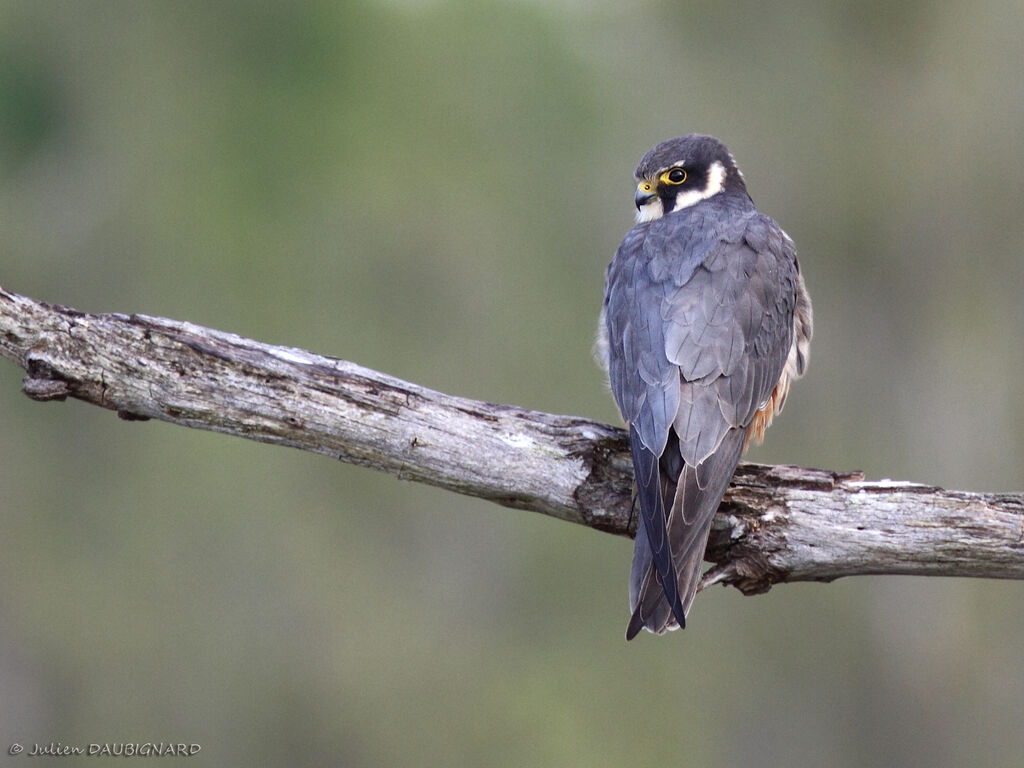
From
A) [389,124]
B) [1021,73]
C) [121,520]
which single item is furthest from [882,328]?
[121,520]

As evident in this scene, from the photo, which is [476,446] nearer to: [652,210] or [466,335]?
[652,210]

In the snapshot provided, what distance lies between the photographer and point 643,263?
402 cm

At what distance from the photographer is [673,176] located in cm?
460

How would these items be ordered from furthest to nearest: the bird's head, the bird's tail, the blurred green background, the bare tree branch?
the blurred green background → the bird's head → the bird's tail → the bare tree branch

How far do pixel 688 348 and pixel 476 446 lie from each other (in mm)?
805

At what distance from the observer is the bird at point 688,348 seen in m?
3.27

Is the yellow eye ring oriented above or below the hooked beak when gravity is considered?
above

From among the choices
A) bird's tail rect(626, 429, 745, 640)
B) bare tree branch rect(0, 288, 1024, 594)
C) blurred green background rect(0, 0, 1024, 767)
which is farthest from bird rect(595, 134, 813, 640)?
blurred green background rect(0, 0, 1024, 767)

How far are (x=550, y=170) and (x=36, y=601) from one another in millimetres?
4452

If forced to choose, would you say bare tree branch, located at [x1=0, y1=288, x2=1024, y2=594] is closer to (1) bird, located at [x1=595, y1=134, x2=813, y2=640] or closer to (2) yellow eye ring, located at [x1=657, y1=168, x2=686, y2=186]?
(1) bird, located at [x1=595, y1=134, x2=813, y2=640]

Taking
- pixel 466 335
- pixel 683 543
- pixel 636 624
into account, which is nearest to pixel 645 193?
pixel 683 543

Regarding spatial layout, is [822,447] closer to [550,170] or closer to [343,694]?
[550,170]

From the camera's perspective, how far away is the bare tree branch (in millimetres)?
3131

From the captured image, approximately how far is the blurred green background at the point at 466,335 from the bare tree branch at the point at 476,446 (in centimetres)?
380
